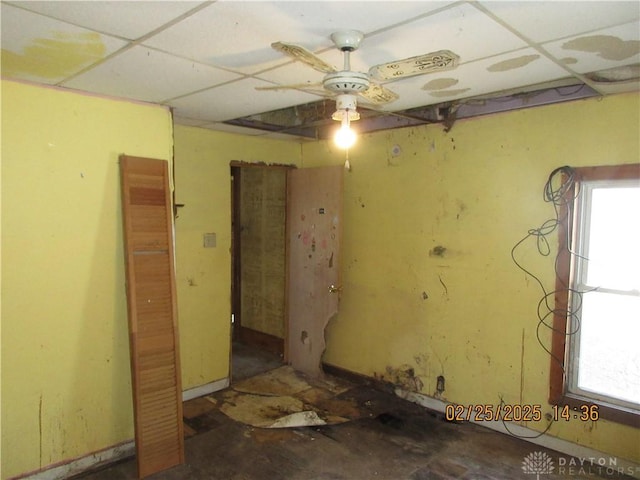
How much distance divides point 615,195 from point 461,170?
3.36 ft

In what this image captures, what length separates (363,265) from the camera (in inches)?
158

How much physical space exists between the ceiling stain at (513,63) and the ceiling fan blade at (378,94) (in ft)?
1.94

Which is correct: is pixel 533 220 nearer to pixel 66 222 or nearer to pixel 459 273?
pixel 459 273

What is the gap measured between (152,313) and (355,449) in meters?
1.68

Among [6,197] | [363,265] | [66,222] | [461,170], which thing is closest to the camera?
[6,197]

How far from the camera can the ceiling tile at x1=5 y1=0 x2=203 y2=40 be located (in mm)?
1457

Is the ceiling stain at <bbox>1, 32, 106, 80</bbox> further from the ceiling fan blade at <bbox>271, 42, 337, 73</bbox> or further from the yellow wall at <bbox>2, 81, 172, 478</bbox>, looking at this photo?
the ceiling fan blade at <bbox>271, 42, 337, 73</bbox>

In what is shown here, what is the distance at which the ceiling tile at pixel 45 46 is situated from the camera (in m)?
1.62

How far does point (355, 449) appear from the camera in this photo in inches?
117

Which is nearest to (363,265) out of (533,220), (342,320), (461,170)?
(342,320)

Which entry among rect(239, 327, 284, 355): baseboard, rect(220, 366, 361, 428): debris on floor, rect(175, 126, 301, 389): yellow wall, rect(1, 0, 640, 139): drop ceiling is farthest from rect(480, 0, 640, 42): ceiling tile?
→ rect(239, 327, 284, 355): baseboard

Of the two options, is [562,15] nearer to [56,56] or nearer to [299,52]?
[299,52]

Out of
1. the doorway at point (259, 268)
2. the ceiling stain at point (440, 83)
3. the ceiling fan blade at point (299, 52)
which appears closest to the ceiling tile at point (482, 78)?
the ceiling stain at point (440, 83)

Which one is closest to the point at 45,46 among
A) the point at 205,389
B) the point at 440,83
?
the point at 440,83
